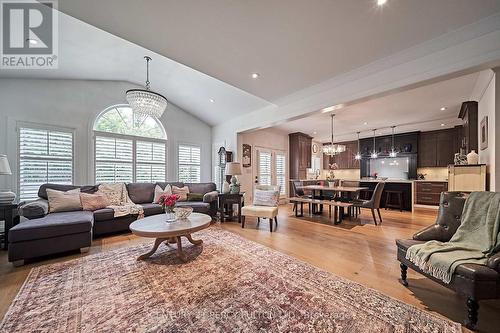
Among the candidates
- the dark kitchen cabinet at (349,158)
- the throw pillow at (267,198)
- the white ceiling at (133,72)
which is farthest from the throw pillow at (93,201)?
the dark kitchen cabinet at (349,158)

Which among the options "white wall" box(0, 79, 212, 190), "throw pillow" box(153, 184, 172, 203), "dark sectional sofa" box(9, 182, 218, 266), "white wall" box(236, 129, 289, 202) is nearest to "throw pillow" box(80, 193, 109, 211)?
"dark sectional sofa" box(9, 182, 218, 266)

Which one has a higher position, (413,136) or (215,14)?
(215,14)

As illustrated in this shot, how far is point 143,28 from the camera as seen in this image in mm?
2227

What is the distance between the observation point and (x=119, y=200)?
165 inches

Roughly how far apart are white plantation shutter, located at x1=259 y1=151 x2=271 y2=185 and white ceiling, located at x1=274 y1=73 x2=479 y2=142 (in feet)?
3.58

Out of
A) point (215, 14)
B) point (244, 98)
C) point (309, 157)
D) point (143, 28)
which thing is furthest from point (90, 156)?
point (309, 157)

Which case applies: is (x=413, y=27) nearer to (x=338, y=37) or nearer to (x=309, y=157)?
(x=338, y=37)

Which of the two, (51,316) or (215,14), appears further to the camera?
(215,14)

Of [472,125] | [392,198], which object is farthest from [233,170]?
[392,198]

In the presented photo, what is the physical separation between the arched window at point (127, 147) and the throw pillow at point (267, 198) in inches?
114

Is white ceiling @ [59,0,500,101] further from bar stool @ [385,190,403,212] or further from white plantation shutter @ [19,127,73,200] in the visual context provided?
bar stool @ [385,190,403,212]

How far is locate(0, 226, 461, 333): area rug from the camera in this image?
1.50 m

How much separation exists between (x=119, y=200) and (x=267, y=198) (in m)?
3.24

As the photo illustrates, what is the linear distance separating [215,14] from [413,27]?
2.17 metres
